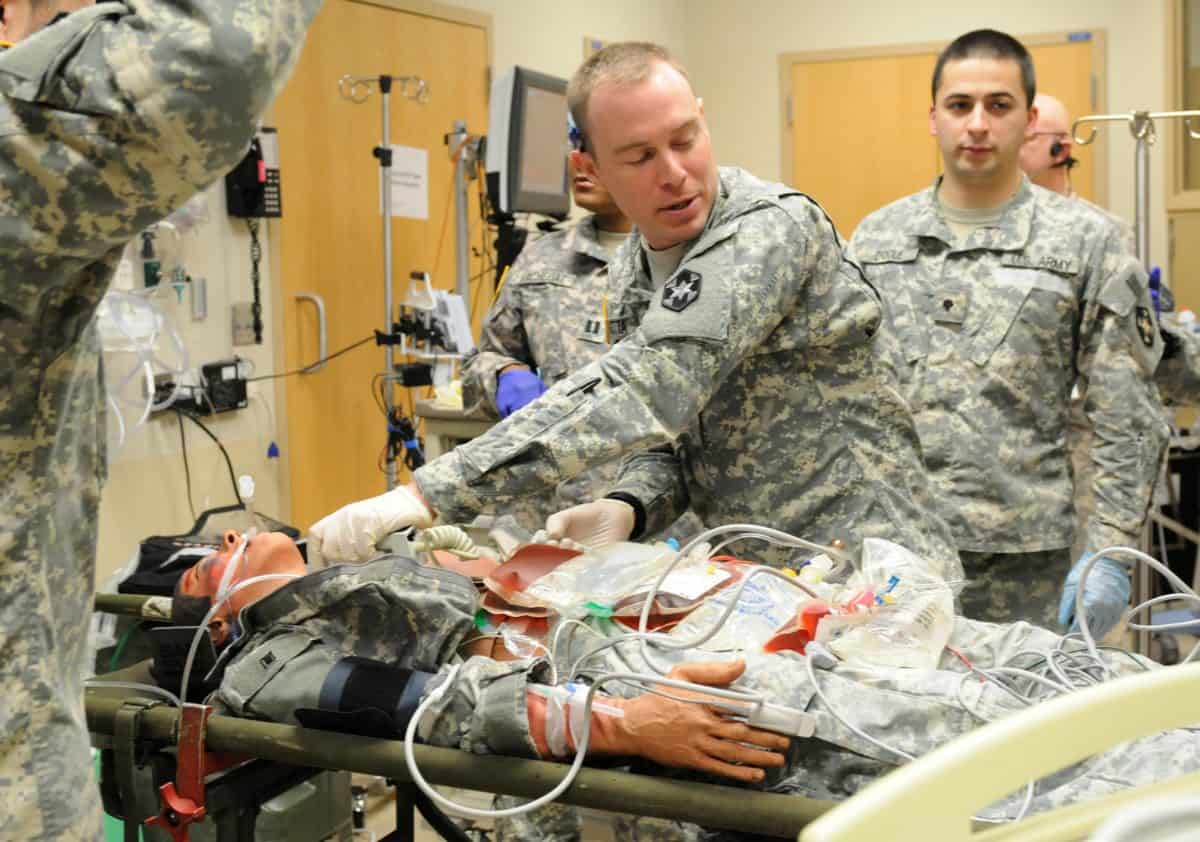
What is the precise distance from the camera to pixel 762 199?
1801 mm

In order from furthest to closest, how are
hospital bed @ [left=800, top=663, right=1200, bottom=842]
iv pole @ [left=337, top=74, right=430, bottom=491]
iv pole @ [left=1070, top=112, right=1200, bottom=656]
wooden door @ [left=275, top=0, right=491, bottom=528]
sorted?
wooden door @ [left=275, top=0, right=491, bottom=528]
iv pole @ [left=337, top=74, right=430, bottom=491]
iv pole @ [left=1070, top=112, right=1200, bottom=656]
hospital bed @ [left=800, top=663, right=1200, bottom=842]

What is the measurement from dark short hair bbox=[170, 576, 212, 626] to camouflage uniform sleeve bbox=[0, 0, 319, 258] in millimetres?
913

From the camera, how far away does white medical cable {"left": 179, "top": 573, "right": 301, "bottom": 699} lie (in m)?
1.70

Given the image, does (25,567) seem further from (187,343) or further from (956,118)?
(187,343)

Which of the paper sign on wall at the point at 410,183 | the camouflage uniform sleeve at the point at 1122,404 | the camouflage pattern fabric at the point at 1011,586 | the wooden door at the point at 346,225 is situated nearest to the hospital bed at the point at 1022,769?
the camouflage uniform sleeve at the point at 1122,404

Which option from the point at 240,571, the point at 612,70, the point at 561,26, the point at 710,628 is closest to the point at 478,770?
the point at 710,628

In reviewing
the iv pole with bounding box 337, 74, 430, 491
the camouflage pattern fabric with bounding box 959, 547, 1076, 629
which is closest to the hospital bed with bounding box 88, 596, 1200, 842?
the camouflage pattern fabric with bounding box 959, 547, 1076, 629

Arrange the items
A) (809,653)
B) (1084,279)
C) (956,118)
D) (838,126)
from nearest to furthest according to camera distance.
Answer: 1. (809,653)
2. (1084,279)
3. (956,118)
4. (838,126)

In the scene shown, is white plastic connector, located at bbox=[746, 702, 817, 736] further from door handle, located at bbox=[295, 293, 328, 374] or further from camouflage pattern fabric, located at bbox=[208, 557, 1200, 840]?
door handle, located at bbox=[295, 293, 328, 374]

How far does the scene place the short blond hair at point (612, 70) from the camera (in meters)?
1.83

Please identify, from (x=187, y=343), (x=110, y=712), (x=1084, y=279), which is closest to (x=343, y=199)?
(x=187, y=343)

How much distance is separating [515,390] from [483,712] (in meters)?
1.37

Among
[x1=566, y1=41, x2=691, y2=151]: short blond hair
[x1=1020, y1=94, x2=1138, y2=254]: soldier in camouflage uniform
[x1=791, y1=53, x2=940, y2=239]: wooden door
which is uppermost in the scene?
[x1=791, y1=53, x2=940, y2=239]: wooden door

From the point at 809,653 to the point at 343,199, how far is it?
3.58 meters
